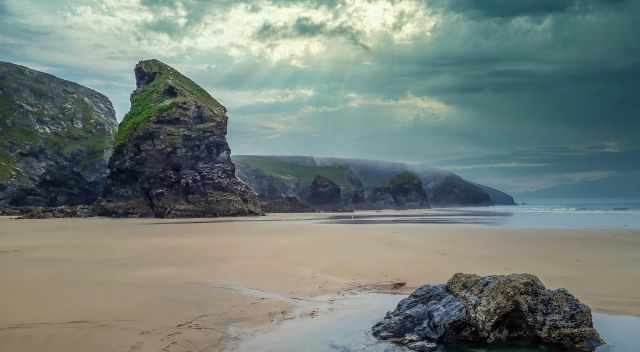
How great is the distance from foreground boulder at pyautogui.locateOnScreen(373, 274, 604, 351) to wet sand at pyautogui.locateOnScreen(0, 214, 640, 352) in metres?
2.91

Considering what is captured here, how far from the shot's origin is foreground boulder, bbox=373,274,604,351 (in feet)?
26.5

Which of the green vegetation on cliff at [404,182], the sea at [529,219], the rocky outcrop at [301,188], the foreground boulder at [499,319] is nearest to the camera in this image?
the foreground boulder at [499,319]

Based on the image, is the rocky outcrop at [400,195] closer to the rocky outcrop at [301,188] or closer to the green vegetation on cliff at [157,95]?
the rocky outcrop at [301,188]

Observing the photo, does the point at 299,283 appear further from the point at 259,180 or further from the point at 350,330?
the point at 259,180

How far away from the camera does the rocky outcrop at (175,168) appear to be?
6462 cm

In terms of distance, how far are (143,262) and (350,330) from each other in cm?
1096

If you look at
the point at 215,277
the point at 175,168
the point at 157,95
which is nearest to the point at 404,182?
the point at 157,95

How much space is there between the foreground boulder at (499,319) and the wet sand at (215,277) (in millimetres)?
2910

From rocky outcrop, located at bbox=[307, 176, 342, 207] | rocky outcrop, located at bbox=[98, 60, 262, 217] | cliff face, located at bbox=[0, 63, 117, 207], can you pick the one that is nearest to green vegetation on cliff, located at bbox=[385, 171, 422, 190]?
rocky outcrop, located at bbox=[307, 176, 342, 207]

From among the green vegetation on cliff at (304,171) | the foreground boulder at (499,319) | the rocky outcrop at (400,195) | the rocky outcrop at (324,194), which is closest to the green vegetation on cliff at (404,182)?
the rocky outcrop at (400,195)

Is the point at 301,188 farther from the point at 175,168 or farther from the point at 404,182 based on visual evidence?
the point at 175,168

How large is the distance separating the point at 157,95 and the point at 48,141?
3682 cm

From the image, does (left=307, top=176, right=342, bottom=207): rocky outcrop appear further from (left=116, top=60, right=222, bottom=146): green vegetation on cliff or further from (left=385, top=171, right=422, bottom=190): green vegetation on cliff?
(left=116, top=60, right=222, bottom=146): green vegetation on cliff

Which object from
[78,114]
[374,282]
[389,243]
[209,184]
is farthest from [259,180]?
[374,282]
